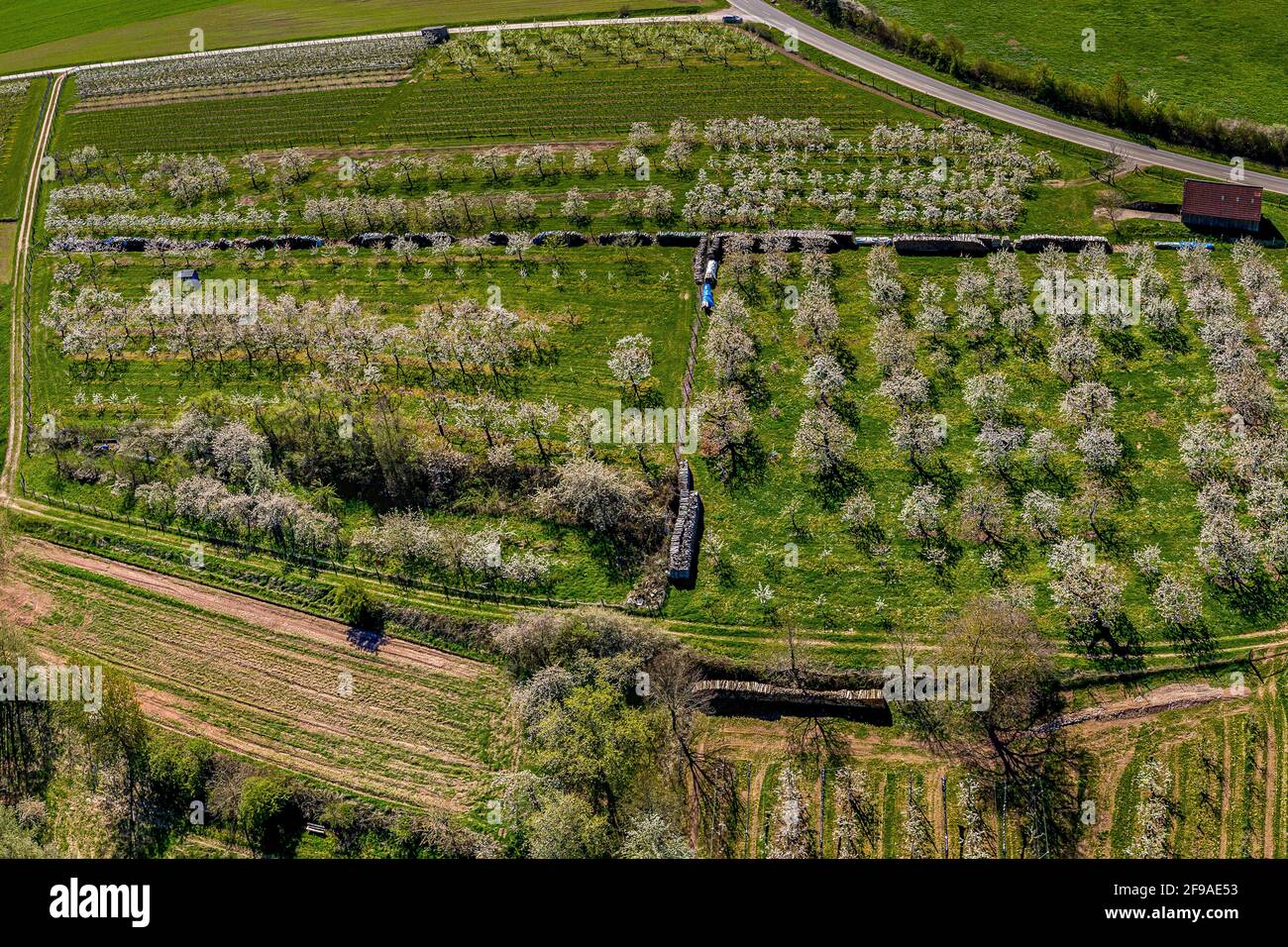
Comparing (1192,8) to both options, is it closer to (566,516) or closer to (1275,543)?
(1275,543)

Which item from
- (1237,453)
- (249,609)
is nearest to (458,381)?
(249,609)

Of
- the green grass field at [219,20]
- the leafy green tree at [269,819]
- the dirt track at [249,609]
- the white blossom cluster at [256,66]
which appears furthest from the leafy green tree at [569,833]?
the green grass field at [219,20]

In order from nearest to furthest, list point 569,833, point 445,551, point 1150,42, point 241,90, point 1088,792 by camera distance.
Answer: point 569,833 → point 1088,792 → point 445,551 → point 1150,42 → point 241,90

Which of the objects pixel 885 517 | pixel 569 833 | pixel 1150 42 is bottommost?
pixel 569 833

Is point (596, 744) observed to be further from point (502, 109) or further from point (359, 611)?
point (502, 109)

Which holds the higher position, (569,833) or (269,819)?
(569,833)

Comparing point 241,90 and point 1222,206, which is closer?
point 1222,206
